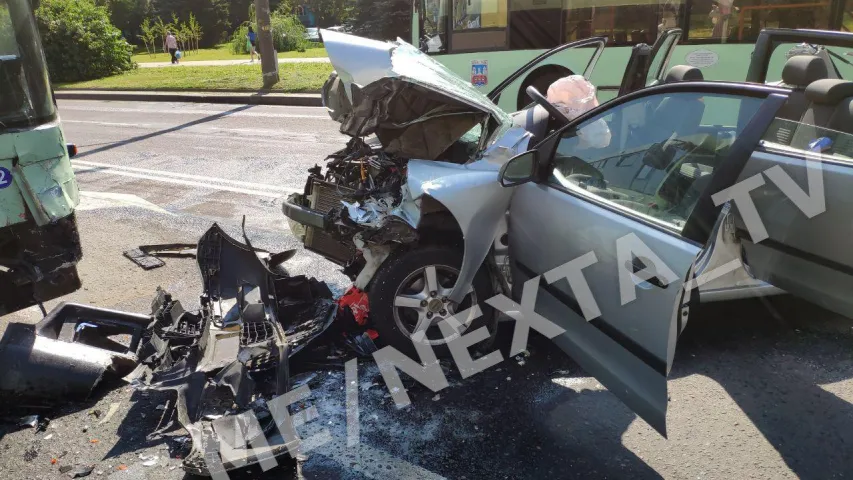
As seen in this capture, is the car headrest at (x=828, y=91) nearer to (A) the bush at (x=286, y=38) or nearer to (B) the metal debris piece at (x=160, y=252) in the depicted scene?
(B) the metal debris piece at (x=160, y=252)

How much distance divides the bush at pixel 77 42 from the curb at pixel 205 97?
147 inches

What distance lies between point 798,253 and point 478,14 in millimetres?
7940

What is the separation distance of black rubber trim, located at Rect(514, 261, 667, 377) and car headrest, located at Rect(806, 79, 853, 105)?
215 cm

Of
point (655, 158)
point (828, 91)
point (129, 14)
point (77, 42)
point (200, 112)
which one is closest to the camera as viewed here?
point (655, 158)

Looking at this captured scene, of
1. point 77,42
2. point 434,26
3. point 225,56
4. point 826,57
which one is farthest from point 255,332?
point 225,56

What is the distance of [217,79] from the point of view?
19797mm

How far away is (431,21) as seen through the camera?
10.6 meters

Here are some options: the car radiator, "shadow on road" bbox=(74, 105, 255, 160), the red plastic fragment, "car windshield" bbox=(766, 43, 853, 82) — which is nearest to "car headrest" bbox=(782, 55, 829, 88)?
"car windshield" bbox=(766, 43, 853, 82)

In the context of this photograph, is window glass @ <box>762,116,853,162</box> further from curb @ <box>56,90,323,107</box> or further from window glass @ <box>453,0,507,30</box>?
curb @ <box>56,90,323,107</box>

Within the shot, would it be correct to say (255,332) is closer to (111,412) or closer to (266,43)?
(111,412)

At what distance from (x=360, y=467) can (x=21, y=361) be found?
1874 mm

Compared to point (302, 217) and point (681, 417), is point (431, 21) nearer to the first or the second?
point (302, 217)

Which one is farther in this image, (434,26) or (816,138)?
(434,26)

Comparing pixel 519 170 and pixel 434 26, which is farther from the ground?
pixel 434 26
